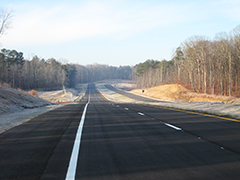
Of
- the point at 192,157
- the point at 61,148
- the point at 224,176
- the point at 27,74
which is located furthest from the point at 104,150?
the point at 27,74

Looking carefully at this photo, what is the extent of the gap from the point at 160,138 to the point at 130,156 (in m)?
2.05

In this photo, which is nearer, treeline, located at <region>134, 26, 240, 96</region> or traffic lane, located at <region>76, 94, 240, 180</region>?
traffic lane, located at <region>76, 94, 240, 180</region>

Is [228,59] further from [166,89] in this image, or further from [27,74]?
[27,74]

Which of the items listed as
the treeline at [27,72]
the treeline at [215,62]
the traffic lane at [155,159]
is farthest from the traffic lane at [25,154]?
the treeline at [27,72]

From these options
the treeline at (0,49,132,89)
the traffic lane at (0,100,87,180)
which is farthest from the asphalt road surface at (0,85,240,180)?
the treeline at (0,49,132,89)

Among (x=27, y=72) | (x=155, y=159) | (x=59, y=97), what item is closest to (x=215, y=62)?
(x=59, y=97)

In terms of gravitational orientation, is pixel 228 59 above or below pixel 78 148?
above

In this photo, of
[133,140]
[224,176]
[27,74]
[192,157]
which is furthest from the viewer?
[27,74]

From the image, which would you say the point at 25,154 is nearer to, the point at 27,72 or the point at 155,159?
the point at 155,159

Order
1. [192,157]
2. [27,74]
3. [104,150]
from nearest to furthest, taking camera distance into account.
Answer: [192,157], [104,150], [27,74]

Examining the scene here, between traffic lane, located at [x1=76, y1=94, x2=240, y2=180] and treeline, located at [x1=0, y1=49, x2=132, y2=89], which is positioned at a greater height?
treeline, located at [x1=0, y1=49, x2=132, y2=89]

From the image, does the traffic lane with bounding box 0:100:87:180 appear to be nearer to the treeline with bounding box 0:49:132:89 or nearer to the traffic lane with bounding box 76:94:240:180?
the traffic lane with bounding box 76:94:240:180

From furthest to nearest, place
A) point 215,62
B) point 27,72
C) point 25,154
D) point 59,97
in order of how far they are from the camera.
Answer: point 27,72 < point 59,97 < point 215,62 < point 25,154

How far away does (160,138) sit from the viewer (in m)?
6.80
